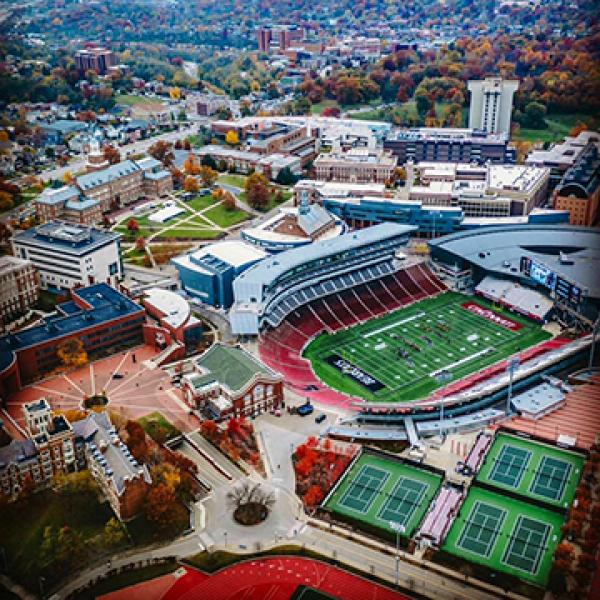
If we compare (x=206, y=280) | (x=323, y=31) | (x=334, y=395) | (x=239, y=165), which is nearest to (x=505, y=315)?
(x=334, y=395)

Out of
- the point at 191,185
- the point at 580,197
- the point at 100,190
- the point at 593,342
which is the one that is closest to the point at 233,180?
the point at 191,185

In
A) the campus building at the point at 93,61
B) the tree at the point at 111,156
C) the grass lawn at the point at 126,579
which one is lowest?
the grass lawn at the point at 126,579

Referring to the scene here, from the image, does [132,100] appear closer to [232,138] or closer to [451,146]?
[232,138]

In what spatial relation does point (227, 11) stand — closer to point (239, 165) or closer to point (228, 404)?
point (239, 165)

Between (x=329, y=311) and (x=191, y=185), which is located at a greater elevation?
(x=191, y=185)

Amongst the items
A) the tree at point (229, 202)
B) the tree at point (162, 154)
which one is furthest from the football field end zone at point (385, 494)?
the tree at point (162, 154)

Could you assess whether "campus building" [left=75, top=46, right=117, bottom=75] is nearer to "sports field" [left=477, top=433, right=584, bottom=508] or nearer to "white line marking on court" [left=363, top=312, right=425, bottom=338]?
"white line marking on court" [left=363, top=312, right=425, bottom=338]

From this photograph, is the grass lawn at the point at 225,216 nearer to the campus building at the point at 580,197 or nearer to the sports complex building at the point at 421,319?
the sports complex building at the point at 421,319
